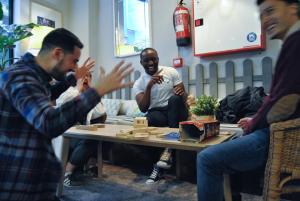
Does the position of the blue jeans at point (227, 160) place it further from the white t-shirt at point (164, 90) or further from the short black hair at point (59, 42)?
the white t-shirt at point (164, 90)

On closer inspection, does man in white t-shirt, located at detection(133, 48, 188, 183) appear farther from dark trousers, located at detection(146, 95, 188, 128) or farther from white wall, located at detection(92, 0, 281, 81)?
white wall, located at detection(92, 0, 281, 81)

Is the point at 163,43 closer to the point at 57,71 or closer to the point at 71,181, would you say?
the point at 71,181

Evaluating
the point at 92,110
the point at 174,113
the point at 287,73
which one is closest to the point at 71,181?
the point at 92,110

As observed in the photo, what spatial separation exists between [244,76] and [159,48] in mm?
1186

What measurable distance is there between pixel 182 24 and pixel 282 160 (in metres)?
2.43

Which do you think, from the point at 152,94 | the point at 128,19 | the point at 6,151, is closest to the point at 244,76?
the point at 152,94

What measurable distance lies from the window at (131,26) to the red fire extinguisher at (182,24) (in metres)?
0.59

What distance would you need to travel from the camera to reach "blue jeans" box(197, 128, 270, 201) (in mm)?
1102

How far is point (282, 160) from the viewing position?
1.03 metres

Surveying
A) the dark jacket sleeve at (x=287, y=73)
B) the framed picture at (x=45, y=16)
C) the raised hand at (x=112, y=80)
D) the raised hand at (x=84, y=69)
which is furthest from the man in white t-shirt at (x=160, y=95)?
the framed picture at (x=45, y=16)

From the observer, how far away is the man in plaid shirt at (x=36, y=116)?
819 mm

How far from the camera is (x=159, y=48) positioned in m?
3.59

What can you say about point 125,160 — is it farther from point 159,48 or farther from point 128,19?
point 128,19

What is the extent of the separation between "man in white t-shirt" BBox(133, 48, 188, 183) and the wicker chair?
3.81 ft
